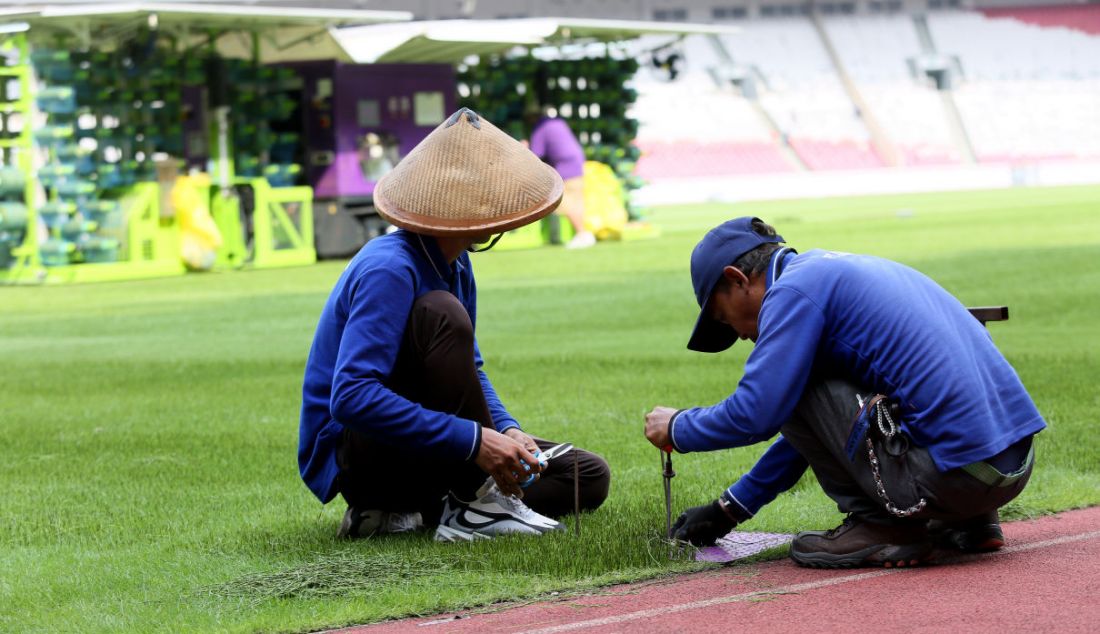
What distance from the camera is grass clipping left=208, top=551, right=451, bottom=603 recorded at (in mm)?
4824

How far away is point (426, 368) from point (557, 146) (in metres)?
19.5

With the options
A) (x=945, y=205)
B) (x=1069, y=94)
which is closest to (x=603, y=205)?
(x=945, y=205)

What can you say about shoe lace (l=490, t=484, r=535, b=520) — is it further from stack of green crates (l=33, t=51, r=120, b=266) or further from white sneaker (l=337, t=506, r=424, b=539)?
stack of green crates (l=33, t=51, r=120, b=266)

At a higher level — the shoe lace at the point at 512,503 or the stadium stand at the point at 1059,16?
the shoe lace at the point at 512,503

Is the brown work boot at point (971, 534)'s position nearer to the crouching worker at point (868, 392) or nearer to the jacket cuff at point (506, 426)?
the crouching worker at point (868, 392)

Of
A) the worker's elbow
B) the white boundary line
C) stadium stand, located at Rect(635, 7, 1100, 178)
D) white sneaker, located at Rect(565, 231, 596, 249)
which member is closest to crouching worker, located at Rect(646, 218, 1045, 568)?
the white boundary line

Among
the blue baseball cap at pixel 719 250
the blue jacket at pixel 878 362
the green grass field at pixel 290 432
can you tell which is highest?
the blue baseball cap at pixel 719 250

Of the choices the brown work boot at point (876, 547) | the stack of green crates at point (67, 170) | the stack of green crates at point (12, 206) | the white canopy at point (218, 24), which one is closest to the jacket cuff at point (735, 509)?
the brown work boot at point (876, 547)

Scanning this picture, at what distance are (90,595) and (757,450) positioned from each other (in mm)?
3488

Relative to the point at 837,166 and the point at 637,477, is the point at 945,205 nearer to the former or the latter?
the point at 837,166

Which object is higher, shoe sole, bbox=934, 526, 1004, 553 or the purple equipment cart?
shoe sole, bbox=934, 526, 1004, 553

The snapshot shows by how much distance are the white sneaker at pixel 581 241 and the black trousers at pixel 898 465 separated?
64.4 ft

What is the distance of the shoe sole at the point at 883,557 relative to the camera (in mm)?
4871

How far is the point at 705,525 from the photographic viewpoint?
5297 millimetres
